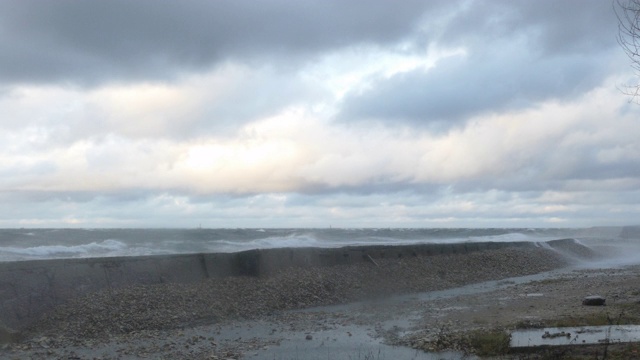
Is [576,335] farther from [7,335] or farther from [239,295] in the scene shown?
[7,335]

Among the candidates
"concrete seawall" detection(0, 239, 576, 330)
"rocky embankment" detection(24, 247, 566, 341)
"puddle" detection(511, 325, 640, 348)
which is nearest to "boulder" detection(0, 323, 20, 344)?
"rocky embankment" detection(24, 247, 566, 341)

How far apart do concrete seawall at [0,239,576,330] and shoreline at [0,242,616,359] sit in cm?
41

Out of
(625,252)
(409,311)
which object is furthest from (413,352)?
(625,252)

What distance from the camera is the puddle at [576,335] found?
1110 cm

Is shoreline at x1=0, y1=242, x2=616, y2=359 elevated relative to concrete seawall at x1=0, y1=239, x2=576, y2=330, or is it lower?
lower

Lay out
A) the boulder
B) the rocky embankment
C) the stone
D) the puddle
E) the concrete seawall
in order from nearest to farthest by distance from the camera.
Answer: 1. the puddle
2. the boulder
3. the rocky embankment
4. the concrete seawall
5. the stone

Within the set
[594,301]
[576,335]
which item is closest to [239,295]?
[594,301]

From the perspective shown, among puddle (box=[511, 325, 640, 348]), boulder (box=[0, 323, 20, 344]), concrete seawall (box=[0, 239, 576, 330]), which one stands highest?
concrete seawall (box=[0, 239, 576, 330])

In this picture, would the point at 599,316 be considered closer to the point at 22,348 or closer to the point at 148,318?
the point at 148,318

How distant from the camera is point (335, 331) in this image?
14.8 metres

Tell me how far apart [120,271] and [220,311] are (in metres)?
3.48

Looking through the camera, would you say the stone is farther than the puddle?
Yes

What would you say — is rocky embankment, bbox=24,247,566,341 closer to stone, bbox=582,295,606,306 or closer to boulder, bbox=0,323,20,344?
boulder, bbox=0,323,20,344

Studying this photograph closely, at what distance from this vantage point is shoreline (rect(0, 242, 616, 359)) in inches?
528
